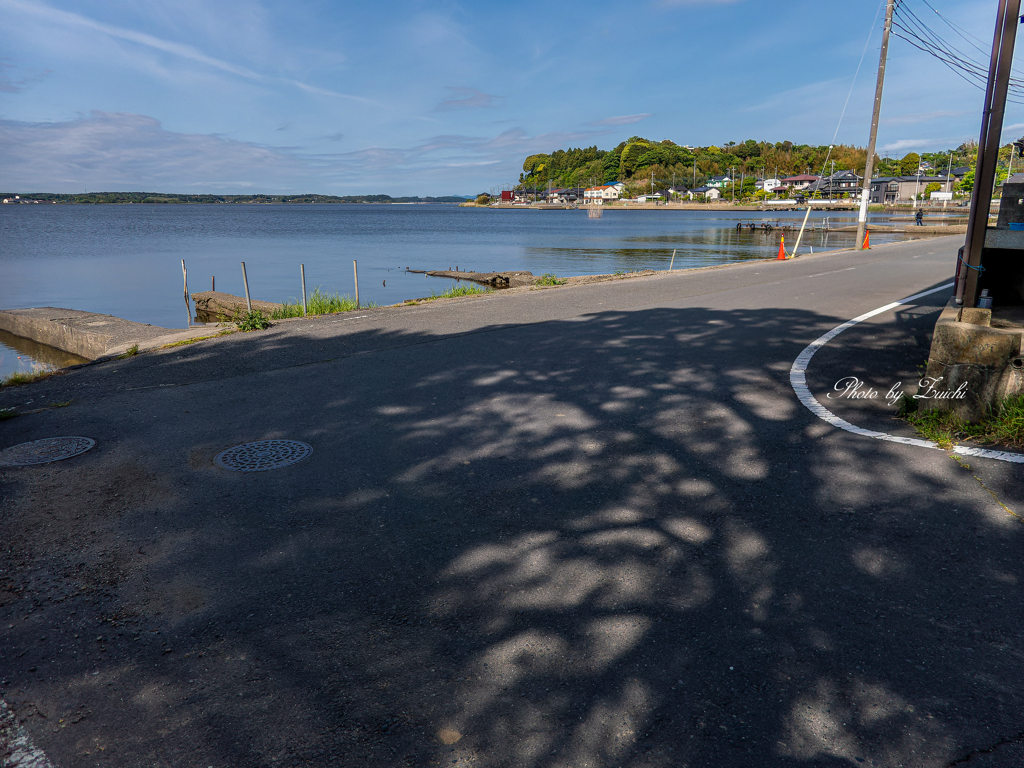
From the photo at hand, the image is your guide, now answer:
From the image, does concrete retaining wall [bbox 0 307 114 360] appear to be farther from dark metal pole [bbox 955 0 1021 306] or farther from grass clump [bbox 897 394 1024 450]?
dark metal pole [bbox 955 0 1021 306]

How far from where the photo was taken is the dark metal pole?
19.2ft

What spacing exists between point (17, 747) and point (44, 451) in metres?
3.89

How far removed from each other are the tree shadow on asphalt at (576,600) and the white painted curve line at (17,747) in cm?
27

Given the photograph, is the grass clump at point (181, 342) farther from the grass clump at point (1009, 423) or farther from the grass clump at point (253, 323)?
the grass clump at point (1009, 423)

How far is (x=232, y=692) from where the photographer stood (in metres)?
2.78

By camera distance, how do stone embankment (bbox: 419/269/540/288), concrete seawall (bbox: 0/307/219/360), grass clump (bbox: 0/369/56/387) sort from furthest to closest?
stone embankment (bbox: 419/269/540/288), concrete seawall (bbox: 0/307/219/360), grass clump (bbox: 0/369/56/387)

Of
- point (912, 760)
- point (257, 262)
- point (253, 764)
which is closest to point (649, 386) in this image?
point (912, 760)

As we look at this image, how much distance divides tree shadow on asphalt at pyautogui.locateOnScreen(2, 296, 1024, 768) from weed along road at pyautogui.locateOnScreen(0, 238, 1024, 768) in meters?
0.02

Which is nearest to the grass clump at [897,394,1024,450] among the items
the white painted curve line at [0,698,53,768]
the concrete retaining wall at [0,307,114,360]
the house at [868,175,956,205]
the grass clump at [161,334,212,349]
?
the white painted curve line at [0,698,53,768]

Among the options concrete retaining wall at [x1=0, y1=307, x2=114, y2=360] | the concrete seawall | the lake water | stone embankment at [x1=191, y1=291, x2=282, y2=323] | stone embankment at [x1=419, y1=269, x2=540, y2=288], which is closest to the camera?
the concrete seawall

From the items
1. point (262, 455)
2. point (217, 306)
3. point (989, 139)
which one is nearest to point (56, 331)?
point (217, 306)

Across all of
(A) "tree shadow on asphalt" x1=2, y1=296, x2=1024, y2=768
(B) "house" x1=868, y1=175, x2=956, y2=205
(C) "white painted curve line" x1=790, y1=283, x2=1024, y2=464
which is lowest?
(A) "tree shadow on asphalt" x1=2, y1=296, x2=1024, y2=768

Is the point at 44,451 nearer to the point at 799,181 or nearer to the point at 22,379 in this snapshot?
the point at 22,379

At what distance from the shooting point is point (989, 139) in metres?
6.04
